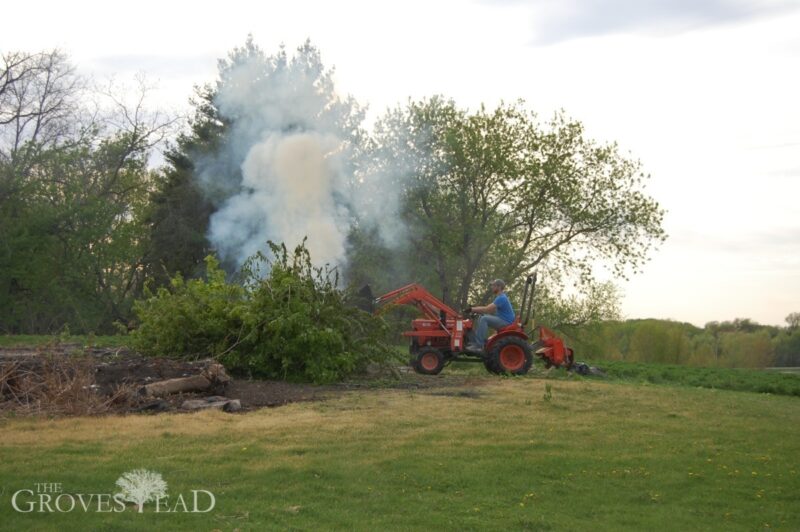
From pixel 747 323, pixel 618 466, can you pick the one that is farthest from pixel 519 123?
pixel 747 323

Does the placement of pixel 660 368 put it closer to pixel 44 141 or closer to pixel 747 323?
pixel 44 141

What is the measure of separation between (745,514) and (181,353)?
A: 10310 millimetres

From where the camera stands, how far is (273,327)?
14555 mm

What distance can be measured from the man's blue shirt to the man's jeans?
86mm

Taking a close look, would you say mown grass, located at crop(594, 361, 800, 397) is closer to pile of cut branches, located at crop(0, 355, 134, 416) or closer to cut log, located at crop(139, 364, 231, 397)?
cut log, located at crop(139, 364, 231, 397)

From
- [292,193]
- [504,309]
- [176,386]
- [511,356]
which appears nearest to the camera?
[176,386]

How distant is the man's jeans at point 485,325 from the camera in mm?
17922

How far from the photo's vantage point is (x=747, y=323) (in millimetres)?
67938

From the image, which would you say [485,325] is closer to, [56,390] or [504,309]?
[504,309]

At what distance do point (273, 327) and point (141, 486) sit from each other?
24.6ft

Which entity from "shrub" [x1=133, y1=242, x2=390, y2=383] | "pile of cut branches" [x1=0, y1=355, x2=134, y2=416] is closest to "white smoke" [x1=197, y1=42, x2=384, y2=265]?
"shrub" [x1=133, y1=242, x2=390, y2=383]

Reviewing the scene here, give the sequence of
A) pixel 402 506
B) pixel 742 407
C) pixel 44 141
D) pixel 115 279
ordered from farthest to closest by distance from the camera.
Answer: pixel 115 279 < pixel 44 141 < pixel 742 407 < pixel 402 506

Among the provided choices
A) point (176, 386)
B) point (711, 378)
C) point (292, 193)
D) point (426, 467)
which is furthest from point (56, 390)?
point (711, 378)

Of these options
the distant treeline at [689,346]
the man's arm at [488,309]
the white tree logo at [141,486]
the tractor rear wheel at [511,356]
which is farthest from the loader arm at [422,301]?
the distant treeline at [689,346]
